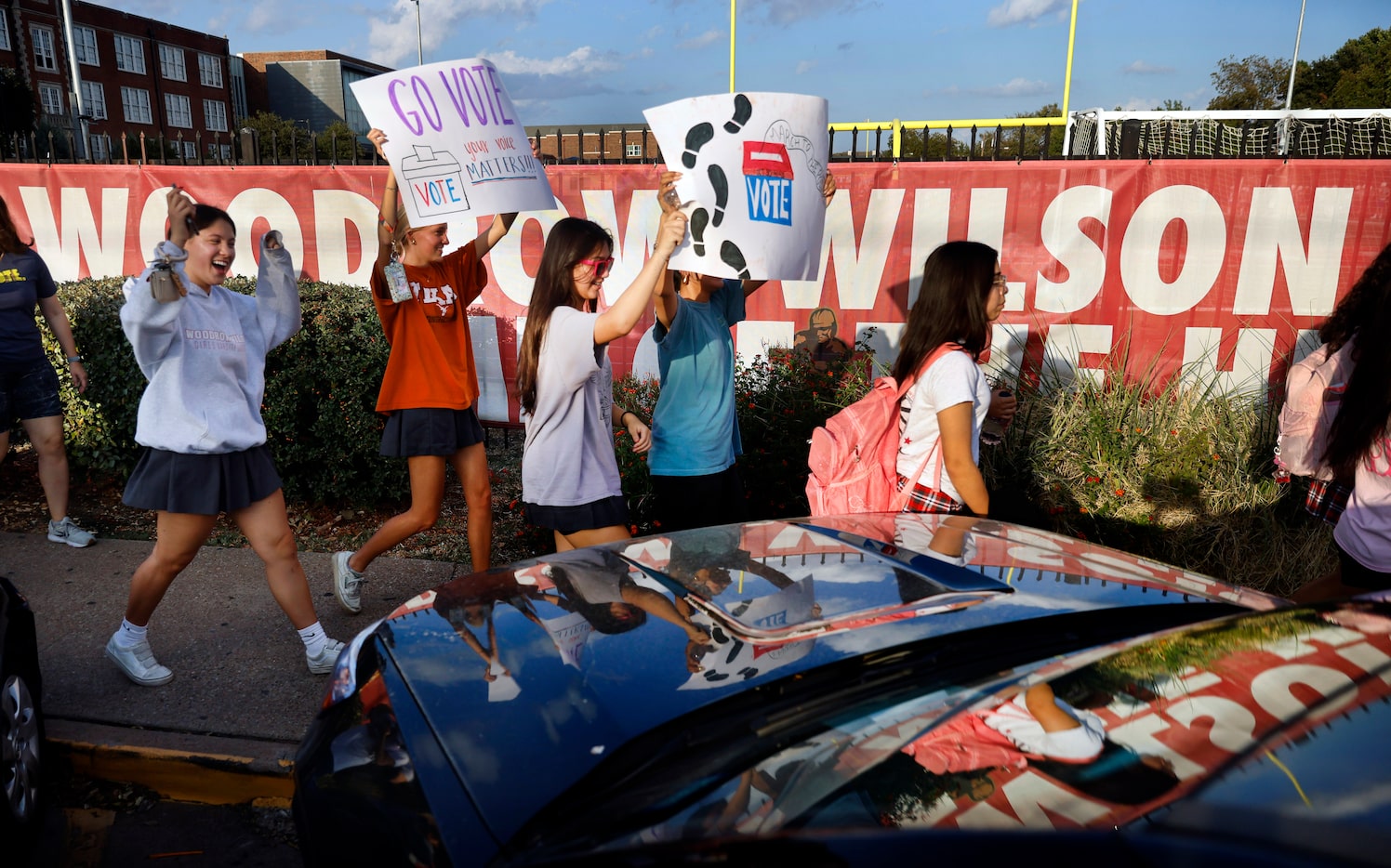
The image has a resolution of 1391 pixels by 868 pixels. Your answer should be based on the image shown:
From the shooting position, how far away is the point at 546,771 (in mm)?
1587

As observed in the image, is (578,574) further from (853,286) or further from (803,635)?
(853,286)

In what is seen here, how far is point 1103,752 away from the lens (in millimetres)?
1432

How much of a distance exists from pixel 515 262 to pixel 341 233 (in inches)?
60.6

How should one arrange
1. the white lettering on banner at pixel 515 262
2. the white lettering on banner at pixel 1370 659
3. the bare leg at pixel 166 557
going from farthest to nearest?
the white lettering on banner at pixel 515 262
the bare leg at pixel 166 557
the white lettering on banner at pixel 1370 659

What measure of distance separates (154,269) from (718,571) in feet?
7.66

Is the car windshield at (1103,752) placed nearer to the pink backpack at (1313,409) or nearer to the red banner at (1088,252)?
the pink backpack at (1313,409)

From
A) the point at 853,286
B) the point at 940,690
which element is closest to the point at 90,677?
the point at 940,690

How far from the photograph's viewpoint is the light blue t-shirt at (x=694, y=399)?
3.68 m

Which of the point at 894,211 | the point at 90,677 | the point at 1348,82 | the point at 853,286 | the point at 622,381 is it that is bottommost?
the point at 90,677

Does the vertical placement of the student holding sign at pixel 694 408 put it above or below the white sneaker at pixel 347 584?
above

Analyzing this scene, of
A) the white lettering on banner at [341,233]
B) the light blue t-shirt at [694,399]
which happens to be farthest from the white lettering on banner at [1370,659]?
the white lettering on banner at [341,233]

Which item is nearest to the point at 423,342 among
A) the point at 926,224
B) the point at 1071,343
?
the point at 926,224

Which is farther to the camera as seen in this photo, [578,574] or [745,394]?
[745,394]

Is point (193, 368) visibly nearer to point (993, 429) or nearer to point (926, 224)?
point (993, 429)
